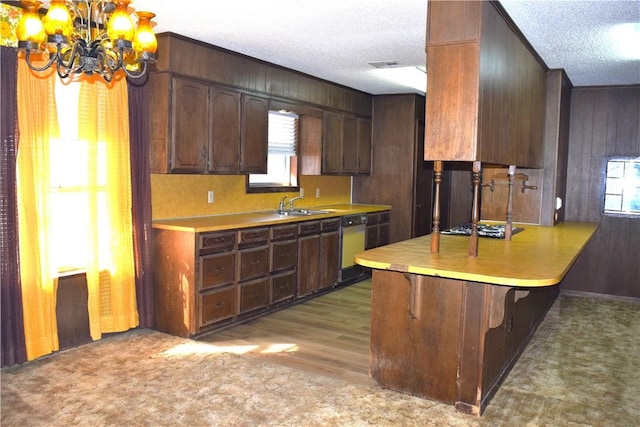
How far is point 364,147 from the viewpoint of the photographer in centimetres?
732

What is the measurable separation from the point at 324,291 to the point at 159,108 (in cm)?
270

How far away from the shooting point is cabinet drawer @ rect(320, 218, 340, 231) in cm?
583

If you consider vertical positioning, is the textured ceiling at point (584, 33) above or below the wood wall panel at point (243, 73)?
above

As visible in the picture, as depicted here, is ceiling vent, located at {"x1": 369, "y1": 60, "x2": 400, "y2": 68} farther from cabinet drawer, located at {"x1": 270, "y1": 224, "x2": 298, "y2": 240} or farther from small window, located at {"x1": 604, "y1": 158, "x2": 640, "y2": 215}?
small window, located at {"x1": 604, "y1": 158, "x2": 640, "y2": 215}

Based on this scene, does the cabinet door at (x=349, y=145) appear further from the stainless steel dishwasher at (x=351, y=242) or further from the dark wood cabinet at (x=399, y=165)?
the stainless steel dishwasher at (x=351, y=242)

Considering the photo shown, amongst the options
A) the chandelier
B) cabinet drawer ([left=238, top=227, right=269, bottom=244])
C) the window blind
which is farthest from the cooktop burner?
the chandelier

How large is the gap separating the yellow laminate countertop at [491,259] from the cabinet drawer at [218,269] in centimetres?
145

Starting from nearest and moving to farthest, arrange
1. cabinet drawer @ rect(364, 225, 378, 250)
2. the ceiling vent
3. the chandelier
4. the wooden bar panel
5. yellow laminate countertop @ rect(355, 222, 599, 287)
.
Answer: the chandelier, yellow laminate countertop @ rect(355, 222, 599, 287), the wooden bar panel, the ceiling vent, cabinet drawer @ rect(364, 225, 378, 250)

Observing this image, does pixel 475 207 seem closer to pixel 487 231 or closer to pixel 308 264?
pixel 487 231

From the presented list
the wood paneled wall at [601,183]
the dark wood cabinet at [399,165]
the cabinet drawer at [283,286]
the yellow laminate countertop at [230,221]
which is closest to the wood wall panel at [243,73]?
the dark wood cabinet at [399,165]

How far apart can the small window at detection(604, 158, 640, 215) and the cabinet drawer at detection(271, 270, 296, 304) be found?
12.1 ft

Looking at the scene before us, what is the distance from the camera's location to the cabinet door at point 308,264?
5496 millimetres

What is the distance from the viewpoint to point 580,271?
6.27 metres

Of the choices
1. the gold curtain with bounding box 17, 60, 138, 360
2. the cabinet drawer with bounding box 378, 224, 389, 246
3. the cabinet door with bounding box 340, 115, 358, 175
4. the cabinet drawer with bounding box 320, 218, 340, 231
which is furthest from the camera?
the cabinet drawer with bounding box 378, 224, 389, 246
